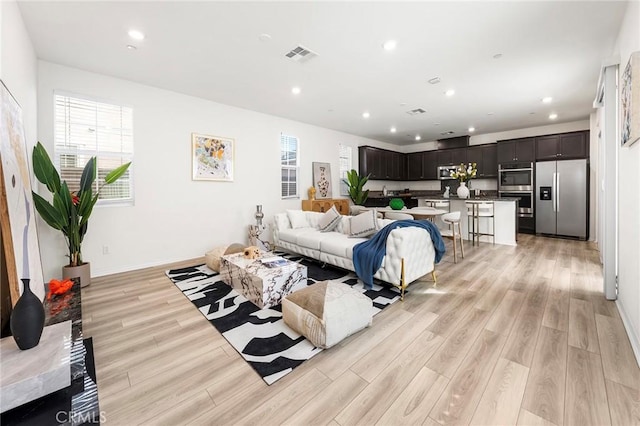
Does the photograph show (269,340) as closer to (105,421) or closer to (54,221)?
(105,421)

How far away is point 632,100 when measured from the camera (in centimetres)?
191

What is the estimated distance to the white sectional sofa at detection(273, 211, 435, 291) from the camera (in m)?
2.87

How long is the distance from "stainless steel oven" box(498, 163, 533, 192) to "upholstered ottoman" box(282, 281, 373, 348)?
6468mm

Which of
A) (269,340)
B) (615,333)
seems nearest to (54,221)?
→ (269,340)

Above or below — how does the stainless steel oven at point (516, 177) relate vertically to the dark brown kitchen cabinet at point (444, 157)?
below

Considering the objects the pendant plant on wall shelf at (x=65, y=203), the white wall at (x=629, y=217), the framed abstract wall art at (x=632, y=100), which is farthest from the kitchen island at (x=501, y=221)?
the pendant plant on wall shelf at (x=65, y=203)

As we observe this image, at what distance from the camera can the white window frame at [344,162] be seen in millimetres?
7291

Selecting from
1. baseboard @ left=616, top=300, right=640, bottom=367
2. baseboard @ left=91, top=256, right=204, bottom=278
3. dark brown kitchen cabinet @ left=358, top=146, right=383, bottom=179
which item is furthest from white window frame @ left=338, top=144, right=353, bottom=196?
baseboard @ left=616, top=300, right=640, bottom=367

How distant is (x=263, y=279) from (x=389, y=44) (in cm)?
284

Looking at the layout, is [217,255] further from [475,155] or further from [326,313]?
[475,155]

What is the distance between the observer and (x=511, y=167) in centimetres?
678

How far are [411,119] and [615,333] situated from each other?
4.95 meters

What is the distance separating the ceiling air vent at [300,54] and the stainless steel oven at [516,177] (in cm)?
617

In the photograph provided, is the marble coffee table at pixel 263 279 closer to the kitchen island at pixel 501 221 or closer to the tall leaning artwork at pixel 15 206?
the tall leaning artwork at pixel 15 206
